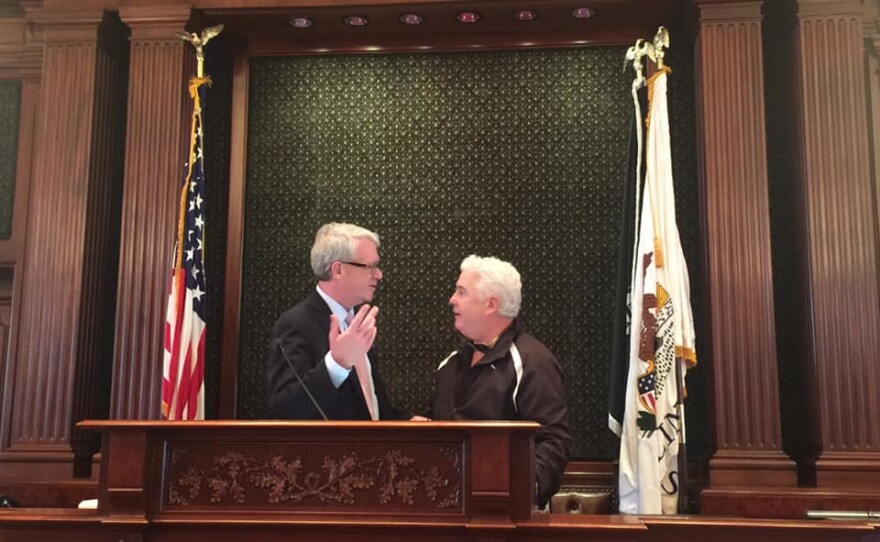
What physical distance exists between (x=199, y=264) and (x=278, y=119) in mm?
1145

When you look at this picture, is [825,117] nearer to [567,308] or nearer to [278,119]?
[567,308]

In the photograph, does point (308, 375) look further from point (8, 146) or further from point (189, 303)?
point (8, 146)

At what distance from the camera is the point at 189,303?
5055 mm

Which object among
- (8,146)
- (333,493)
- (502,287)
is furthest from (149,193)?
(333,493)

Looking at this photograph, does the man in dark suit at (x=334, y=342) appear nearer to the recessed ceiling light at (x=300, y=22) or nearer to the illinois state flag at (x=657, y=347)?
the illinois state flag at (x=657, y=347)

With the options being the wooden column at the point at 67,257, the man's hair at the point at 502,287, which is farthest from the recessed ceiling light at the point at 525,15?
the wooden column at the point at 67,257

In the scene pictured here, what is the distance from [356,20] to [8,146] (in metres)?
2.18

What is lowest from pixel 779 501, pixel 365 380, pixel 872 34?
pixel 779 501

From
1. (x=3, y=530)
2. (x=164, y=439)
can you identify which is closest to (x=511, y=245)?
(x=164, y=439)

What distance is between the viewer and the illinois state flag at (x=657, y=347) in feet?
15.1

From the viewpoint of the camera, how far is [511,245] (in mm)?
5547

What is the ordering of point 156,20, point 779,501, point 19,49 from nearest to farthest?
point 779,501
point 156,20
point 19,49

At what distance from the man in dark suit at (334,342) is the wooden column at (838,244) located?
6.98 ft

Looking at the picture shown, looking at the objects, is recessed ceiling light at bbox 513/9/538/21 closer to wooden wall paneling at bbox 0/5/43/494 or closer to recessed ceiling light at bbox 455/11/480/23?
recessed ceiling light at bbox 455/11/480/23
